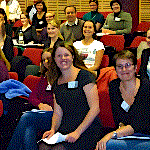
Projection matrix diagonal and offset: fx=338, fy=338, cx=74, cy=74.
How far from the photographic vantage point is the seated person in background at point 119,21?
6.07 meters

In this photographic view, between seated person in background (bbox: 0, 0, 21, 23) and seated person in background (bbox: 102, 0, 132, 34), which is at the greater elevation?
seated person in background (bbox: 0, 0, 21, 23)

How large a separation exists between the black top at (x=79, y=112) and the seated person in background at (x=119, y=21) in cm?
379

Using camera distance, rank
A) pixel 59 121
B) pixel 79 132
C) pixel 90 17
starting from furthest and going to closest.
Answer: pixel 90 17
pixel 59 121
pixel 79 132

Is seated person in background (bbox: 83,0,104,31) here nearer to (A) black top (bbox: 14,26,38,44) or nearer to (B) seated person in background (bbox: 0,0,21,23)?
(A) black top (bbox: 14,26,38,44)

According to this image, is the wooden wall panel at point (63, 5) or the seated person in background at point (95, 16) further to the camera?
the wooden wall panel at point (63, 5)

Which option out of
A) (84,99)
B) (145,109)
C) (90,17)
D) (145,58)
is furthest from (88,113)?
(90,17)

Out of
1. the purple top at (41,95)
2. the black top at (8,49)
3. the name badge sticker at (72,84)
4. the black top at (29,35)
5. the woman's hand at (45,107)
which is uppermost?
the black top at (29,35)

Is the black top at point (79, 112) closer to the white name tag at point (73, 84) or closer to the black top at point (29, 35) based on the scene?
the white name tag at point (73, 84)

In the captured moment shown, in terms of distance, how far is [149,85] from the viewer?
7.13 feet

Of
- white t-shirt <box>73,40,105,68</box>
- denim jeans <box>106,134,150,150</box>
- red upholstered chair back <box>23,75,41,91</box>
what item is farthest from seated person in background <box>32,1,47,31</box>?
denim jeans <box>106,134,150,150</box>

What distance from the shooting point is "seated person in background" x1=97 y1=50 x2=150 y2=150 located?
6.97 ft

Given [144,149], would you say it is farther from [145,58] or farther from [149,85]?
[145,58]

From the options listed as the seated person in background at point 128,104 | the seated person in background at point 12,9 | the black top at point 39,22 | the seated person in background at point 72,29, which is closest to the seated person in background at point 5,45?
the seated person in background at point 72,29

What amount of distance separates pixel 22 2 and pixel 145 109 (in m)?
8.88
